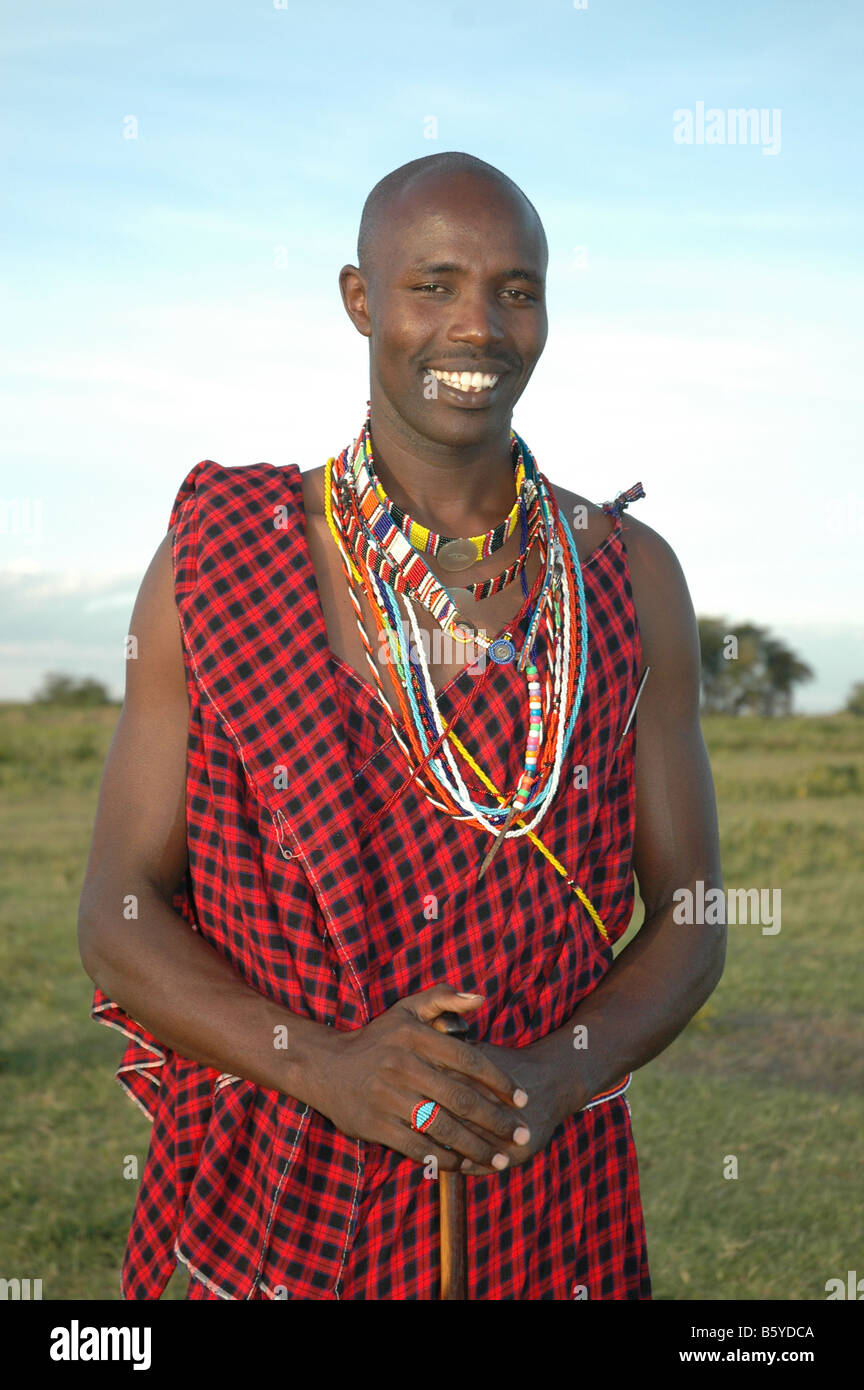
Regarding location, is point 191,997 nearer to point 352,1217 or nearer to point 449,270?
point 352,1217

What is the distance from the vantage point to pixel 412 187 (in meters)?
2.61

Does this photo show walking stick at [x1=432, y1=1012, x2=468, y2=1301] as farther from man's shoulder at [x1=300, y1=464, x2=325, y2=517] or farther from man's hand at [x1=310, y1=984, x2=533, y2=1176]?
man's shoulder at [x1=300, y1=464, x2=325, y2=517]

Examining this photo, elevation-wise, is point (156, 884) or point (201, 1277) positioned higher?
point (156, 884)

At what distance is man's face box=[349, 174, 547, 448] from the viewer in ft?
8.30

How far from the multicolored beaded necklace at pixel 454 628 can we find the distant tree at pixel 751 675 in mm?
13484

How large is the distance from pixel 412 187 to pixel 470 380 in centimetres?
39

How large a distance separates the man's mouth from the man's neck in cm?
18

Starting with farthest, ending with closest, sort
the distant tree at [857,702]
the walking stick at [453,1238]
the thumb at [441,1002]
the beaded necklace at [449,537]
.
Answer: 1. the distant tree at [857,702]
2. the beaded necklace at [449,537]
3. the walking stick at [453,1238]
4. the thumb at [441,1002]

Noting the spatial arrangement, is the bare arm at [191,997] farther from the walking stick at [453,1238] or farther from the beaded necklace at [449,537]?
the beaded necklace at [449,537]

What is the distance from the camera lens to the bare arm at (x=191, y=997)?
225 cm

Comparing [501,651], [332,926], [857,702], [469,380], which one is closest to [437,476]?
[469,380]

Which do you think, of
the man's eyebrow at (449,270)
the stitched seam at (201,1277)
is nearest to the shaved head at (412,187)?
the man's eyebrow at (449,270)

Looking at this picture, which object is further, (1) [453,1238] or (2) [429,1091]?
(1) [453,1238]
